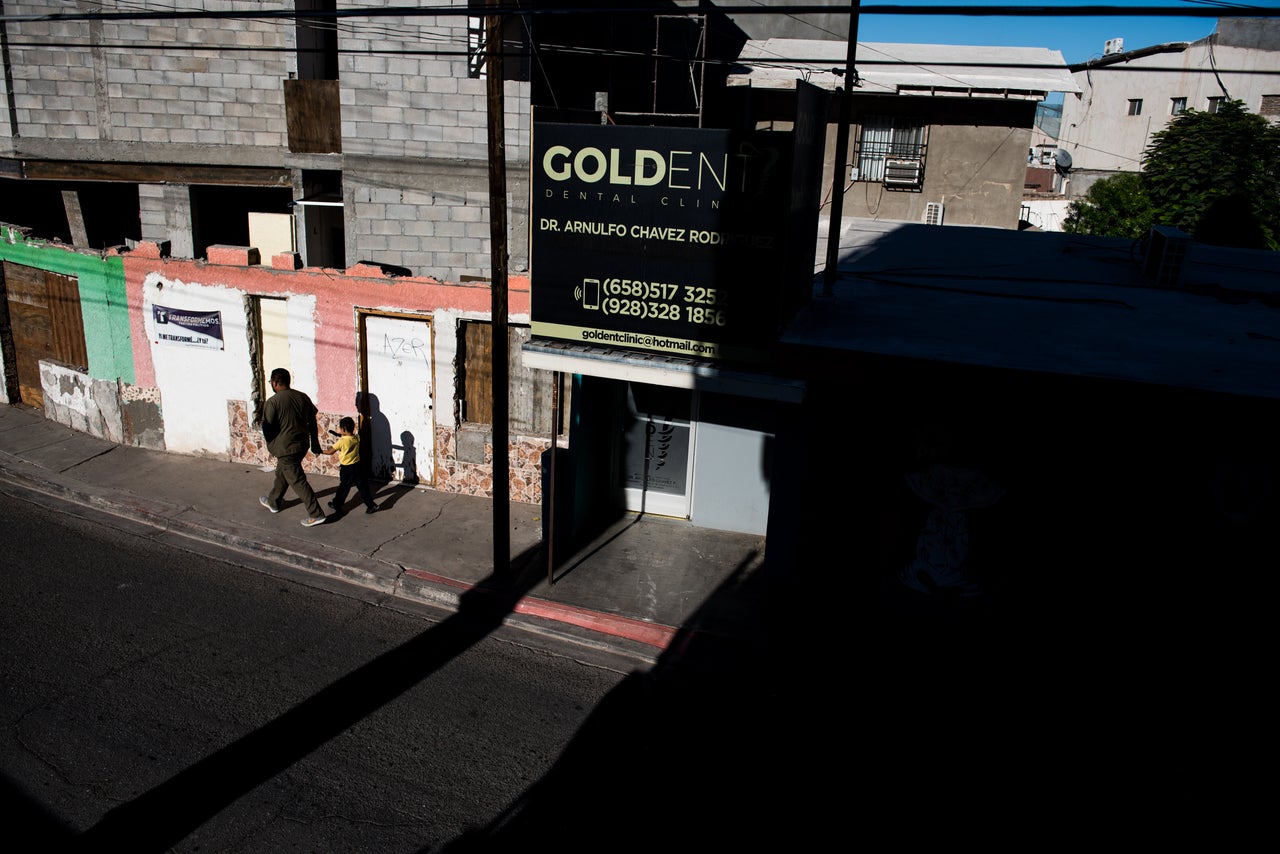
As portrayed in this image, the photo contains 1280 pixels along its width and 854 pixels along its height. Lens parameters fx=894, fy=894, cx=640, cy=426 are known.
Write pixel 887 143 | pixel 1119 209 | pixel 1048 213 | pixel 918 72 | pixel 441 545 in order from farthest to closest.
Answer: pixel 1048 213, pixel 1119 209, pixel 887 143, pixel 918 72, pixel 441 545

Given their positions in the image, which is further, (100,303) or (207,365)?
(100,303)

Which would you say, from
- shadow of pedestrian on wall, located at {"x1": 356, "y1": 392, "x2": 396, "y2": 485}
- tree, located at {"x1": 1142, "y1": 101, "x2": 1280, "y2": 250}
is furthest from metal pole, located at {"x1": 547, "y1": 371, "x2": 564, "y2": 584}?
tree, located at {"x1": 1142, "y1": 101, "x2": 1280, "y2": 250}

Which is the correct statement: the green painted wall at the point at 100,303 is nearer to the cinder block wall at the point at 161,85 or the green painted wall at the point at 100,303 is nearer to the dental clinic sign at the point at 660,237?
the cinder block wall at the point at 161,85

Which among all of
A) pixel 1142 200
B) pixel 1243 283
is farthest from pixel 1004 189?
pixel 1243 283

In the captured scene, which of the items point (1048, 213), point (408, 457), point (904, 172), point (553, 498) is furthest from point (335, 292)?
point (1048, 213)

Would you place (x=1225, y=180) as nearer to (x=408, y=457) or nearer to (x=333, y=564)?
(x=408, y=457)

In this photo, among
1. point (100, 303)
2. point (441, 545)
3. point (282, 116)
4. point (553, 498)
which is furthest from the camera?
point (282, 116)

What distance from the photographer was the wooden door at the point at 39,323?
12.6 m

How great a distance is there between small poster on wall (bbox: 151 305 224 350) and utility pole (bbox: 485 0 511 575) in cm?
511

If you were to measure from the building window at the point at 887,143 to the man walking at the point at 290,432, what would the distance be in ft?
51.3

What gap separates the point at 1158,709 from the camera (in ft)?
24.9

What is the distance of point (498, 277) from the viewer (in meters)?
8.03

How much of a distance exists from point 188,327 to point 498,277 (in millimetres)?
5838

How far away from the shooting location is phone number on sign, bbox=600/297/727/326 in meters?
7.77
